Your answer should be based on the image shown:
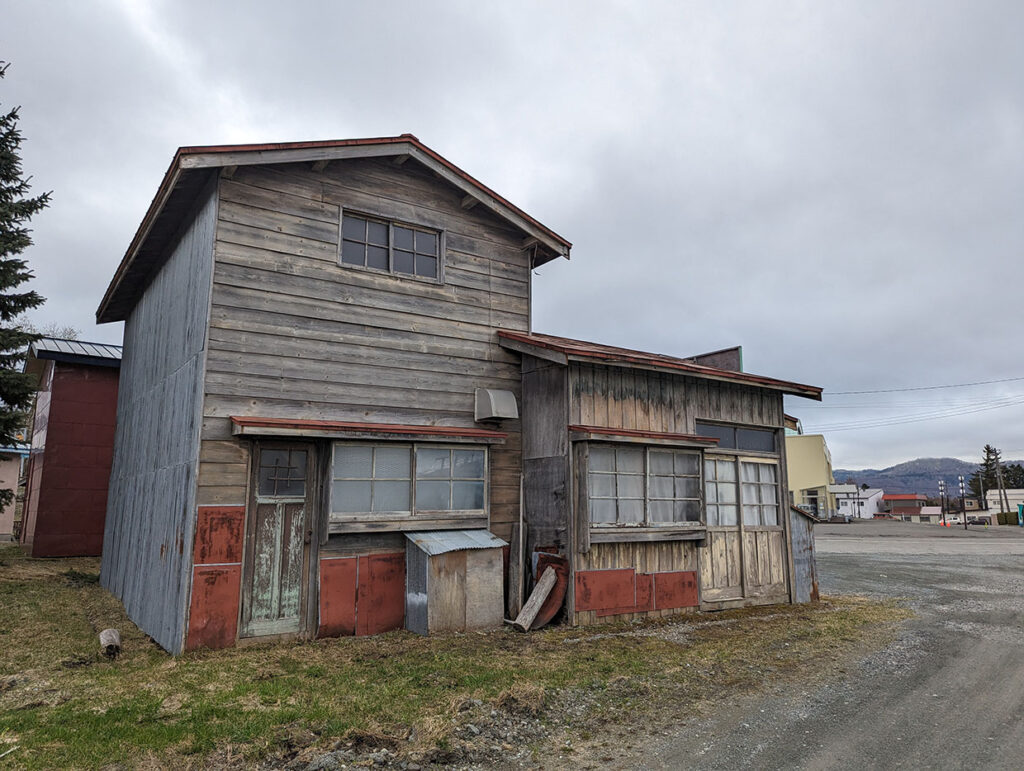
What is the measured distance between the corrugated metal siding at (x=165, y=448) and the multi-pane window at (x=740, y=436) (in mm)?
7817

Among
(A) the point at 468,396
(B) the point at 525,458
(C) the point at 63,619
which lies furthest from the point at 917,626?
(C) the point at 63,619

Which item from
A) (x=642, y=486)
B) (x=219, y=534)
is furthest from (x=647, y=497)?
(x=219, y=534)

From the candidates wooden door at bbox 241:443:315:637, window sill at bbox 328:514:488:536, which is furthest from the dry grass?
window sill at bbox 328:514:488:536

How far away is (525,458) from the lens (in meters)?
10.6

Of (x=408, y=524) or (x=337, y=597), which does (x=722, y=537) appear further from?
(x=337, y=597)

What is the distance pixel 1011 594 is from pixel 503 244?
39.6 ft

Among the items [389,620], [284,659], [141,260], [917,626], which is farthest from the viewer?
[141,260]

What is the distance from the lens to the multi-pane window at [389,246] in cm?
969

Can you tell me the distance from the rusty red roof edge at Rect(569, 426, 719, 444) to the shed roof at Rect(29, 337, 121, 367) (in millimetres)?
13963

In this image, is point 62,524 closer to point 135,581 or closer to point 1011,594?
point 135,581

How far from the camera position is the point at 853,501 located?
8638 cm

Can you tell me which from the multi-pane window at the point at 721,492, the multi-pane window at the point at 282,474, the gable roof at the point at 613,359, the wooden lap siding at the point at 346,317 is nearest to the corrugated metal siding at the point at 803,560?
the multi-pane window at the point at 721,492

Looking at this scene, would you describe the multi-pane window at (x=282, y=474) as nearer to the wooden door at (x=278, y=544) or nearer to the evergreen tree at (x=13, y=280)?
the wooden door at (x=278, y=544)

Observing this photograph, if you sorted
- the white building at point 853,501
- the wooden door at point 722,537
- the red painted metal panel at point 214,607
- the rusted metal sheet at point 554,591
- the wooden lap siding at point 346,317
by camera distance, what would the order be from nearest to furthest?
the red painted metal panel at point 214,607 < the wooden lap siding at point 346,317 < the rusted metal sheet at point 554,591 < the wooden door at point 722,537 < the white building at point 853,501
